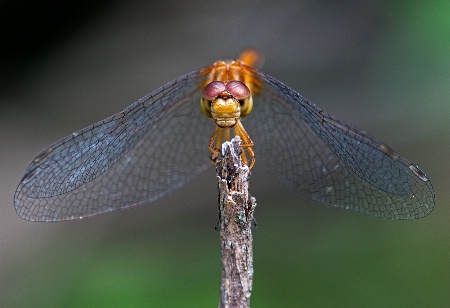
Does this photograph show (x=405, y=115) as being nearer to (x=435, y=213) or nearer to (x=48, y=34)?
(x=435, y=213)

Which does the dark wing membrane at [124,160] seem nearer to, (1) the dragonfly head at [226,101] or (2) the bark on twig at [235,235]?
(1) the dragonfly head at [226,101]

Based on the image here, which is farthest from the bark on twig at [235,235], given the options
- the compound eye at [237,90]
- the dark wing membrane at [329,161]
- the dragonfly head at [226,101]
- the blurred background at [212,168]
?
the blurred background at [212,168]

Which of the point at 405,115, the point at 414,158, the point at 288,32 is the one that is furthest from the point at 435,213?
the point at 288,32

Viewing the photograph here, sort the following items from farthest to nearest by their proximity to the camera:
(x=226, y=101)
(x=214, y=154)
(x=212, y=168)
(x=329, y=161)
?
(x=212, y=168) < (x=329, y=161) < (x=214, y=154) < (x=226, y=101)

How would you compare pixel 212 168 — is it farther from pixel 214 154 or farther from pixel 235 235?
pixel 235 235

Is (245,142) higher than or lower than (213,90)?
lower

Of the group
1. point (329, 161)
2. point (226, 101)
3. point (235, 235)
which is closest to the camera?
point (235, 235)

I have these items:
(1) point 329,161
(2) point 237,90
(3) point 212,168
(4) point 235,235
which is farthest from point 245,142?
(3) point 212,168
